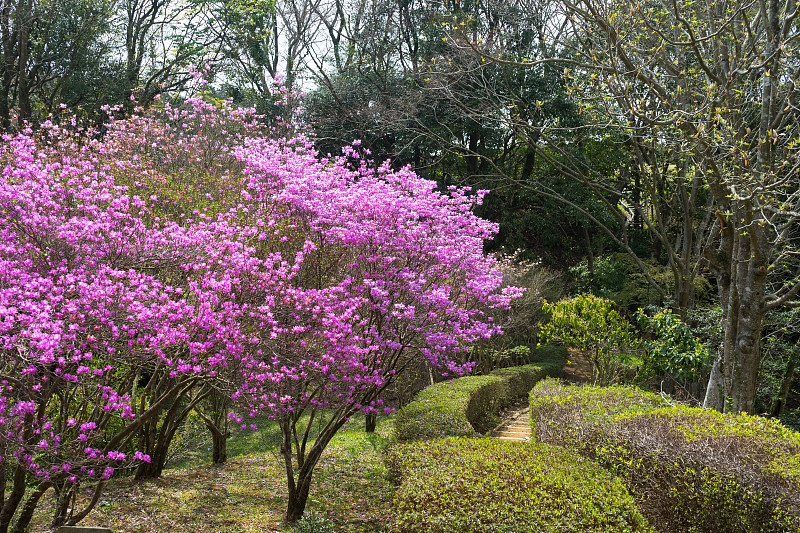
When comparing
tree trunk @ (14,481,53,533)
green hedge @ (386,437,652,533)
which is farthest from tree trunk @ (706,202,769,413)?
tree trunk @ (14,481,53,533)

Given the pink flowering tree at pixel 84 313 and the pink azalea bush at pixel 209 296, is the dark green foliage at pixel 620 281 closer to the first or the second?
the pink azalea bush at pixel 209 296

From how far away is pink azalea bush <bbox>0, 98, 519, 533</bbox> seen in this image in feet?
14.3

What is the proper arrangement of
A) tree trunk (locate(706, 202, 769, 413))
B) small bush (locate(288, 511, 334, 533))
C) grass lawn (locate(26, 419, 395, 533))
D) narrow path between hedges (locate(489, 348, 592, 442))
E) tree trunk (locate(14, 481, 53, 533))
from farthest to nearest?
narrow path between hedges (locate(489, 348, 592, 442)), tree trunk (locate(706, 202, 769, 413)), grass lawn (locate(26, 419, 395, 533)), small bush (locate(288, 511, 334, 533)), tree trunk (locate(14, 481, 53, 533))

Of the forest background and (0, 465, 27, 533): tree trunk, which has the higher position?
the forest background

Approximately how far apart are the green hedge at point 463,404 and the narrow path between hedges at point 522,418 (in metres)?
0.27

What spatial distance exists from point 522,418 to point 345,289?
8.37 metres

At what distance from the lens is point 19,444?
4.09 m

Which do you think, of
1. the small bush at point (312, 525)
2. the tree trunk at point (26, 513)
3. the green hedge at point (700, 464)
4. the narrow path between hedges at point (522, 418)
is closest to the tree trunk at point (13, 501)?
the tree trunk at point (26, 513)

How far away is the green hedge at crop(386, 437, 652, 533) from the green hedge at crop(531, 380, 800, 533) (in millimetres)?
399

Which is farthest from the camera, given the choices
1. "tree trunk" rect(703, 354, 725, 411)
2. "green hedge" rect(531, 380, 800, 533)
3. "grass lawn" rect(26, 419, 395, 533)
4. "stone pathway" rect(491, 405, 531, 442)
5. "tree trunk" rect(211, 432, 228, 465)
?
"stone pathway" rect(491, 405, 531, 442)

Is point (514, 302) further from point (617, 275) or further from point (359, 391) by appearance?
point (359, 391)

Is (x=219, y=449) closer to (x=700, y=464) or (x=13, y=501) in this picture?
(x=13, y=501)

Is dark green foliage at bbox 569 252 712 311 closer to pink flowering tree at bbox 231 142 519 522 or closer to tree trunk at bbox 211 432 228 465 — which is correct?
pink flowering tree at bbox 231 142 519 522

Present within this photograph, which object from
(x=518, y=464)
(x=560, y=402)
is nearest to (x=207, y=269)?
(x=518, y=464)
